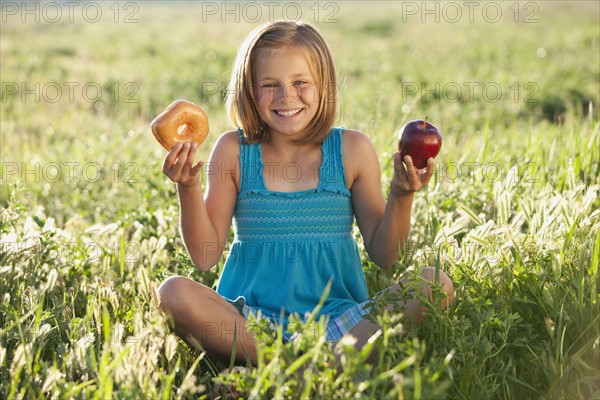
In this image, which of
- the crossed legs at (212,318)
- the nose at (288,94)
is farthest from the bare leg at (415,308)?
the nose at (288,94)

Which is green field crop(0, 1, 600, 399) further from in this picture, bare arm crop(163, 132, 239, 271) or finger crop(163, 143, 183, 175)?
finger crop(163, 143, 183, 175)

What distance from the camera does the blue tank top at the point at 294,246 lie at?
2639 mm

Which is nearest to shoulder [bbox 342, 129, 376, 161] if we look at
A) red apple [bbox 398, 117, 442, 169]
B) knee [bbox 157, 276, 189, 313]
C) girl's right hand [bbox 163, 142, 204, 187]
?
red apple [bbox 398, 117, 442, 169]

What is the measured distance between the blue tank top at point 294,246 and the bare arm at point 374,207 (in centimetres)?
4

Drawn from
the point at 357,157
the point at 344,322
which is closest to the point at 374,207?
the point at 357,157

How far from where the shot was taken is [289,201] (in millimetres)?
2711

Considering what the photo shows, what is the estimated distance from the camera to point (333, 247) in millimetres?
2703

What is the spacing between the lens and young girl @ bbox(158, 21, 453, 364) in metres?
2.58

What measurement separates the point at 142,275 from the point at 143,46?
11701 mm

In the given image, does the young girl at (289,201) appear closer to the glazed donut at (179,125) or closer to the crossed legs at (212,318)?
the crossed legs at (212,318)

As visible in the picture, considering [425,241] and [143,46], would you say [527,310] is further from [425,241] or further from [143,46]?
[143,46]

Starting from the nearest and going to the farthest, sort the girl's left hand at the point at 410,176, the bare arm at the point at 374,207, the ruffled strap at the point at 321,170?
1. the girl's left hand at the point at 410,176
2. the bare arm at the point at 374,207
3. the ruffled strap at the point at 321,170

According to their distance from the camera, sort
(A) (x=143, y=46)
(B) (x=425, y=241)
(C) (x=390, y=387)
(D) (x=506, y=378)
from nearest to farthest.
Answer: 1. (C) (x=390, y=387)
2. (D) (x=506, y=378)
3. (B) (x=425, y=241)
4. (A) (x=143, y=46)

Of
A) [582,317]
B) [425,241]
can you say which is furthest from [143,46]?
[582,317]
